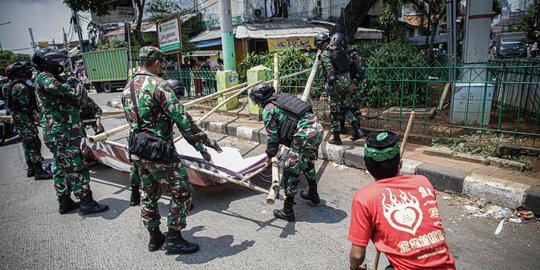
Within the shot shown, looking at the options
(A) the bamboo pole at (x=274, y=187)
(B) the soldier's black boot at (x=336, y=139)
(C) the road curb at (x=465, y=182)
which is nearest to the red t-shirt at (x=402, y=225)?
(A) the bamboo pole at (x=274, y=187)

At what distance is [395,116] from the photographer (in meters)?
6.49

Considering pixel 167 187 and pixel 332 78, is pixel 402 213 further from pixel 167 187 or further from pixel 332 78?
pixel 332 78

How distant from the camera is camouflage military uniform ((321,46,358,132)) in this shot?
5238 millimetres

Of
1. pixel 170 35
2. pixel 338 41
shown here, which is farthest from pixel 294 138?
pixel 170 35

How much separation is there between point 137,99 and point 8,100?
3.67m

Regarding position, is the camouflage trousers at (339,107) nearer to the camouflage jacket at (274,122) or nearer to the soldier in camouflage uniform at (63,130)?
the camouflage jacket at (274,122)

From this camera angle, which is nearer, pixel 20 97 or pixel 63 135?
pixel 63 135

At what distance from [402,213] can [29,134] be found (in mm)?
5567

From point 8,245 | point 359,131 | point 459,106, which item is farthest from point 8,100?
point 459,106

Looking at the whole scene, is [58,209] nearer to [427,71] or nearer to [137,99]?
[137,99]

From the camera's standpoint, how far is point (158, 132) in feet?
8.66

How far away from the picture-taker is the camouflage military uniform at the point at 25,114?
4711 mm

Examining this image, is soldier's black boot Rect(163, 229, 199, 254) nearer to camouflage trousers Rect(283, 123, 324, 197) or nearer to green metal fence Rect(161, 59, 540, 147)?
camouflage trousers Rect(283, 123, 324, 197)

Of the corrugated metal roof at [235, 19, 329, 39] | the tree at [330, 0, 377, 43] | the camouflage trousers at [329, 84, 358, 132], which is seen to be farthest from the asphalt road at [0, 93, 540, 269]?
the corrugated metal roof at [235, 19, 329, 39]
